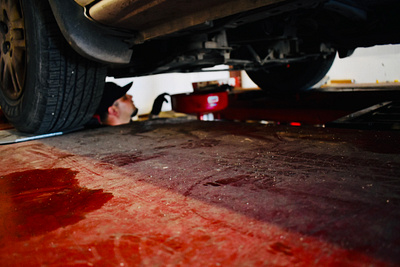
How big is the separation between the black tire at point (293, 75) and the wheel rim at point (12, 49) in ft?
7.56

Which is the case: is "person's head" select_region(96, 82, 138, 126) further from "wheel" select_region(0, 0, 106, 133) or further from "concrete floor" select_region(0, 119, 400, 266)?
"concrete floor" select_region(0, 119, 400, 266)

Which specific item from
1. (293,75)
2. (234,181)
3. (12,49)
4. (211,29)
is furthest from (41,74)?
(293,75)

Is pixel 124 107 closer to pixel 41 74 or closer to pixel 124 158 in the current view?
pixel 41 74

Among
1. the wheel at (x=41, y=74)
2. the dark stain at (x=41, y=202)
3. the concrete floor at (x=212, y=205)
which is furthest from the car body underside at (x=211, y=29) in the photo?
the dark stain at (x=41, y=202)

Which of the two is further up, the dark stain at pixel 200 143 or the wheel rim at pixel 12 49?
the wheel rim at pixel 12 49

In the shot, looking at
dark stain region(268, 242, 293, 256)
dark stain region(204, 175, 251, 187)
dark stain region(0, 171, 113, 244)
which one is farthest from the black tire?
dark stain region(268, 242, 293, 256)

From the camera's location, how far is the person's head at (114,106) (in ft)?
9.12

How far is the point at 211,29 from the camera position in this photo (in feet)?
5.08

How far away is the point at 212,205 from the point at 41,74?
1.44 m

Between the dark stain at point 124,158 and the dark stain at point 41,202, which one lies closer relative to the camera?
the dark stain at point 41,202

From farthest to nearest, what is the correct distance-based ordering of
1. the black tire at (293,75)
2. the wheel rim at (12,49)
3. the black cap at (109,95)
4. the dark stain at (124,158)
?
the black tire at (293,75) < the black cap at (109,95) < the wheel rim at (12,49) < the dark stain at (124,158)

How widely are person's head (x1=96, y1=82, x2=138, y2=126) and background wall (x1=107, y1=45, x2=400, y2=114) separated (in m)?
2.54

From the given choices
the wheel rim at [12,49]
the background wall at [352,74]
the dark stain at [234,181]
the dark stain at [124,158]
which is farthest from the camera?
the background wall at [352,74]

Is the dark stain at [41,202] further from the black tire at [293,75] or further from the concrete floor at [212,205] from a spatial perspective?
the black tire at [293,75]
